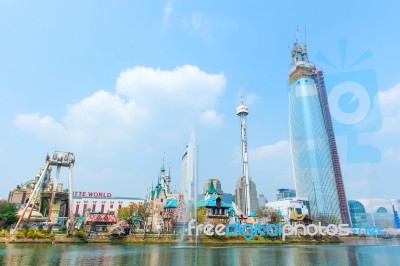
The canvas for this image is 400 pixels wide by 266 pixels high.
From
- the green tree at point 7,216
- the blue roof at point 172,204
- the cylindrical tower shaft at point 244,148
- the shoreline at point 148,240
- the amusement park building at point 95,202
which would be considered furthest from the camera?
the amusement park building at point 95,202

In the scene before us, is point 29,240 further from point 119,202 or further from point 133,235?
point 119,202

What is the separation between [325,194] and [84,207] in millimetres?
154413

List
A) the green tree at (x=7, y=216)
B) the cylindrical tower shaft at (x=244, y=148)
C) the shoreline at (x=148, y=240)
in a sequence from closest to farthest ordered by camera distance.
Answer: the shoreline at (x=148, y=240)
the green tree at (x=7, y=216)
the cylindrical tower shaft at (x=244, y=148)

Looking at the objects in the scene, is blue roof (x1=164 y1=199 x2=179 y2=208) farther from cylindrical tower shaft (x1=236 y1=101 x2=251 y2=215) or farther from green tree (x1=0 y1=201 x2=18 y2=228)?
cylindrical tower shaft (x1=236 y1=101 x2=251 y2=215)

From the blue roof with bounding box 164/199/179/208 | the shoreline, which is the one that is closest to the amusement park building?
the blue roof with bounding box 164/199/179/208

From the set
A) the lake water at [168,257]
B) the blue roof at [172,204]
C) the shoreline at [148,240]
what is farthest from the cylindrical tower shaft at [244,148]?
the lake water at [168,257]

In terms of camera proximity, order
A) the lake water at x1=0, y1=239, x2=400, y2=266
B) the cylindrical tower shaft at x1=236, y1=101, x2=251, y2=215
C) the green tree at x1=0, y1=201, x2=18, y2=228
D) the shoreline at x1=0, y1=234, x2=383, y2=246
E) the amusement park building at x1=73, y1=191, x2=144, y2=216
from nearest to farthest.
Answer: the lake water at x1=0, y1=239, x2=400, y2=266 → the shoreline at x1=0, y1=234, x2=383, y2=246 → the green tree at x1=0, y1=201, x2=18, y2=228 → the cylindrical tower shaft at x1=236, y1=101, x2=251, y2=215 → the amusement park building at x1=73, y1=191, x2=144, y2=216

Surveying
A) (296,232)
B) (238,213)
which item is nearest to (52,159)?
(238,213)

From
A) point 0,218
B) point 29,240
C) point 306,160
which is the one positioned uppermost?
point 306,160

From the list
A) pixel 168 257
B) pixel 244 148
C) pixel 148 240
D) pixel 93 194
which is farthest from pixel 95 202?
pixel 168 257

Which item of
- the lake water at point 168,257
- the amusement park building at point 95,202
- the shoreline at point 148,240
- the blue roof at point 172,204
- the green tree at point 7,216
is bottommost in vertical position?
the lake water at point 168,257

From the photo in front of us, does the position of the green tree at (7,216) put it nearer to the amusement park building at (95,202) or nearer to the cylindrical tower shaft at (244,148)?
the amusement park building at (95,202)

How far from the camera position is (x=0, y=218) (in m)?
81.8

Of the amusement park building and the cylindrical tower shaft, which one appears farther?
the amusement park building
